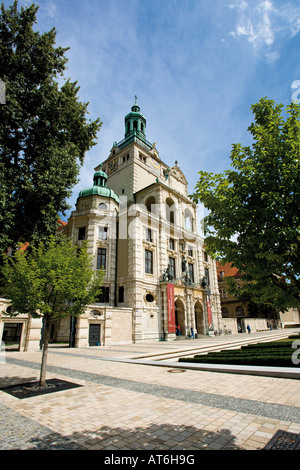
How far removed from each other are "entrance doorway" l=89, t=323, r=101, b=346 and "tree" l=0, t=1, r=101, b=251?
10.5 m

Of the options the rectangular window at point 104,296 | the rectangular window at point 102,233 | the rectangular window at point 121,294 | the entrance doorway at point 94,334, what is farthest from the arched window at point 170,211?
the entrance doorway at point 94,334

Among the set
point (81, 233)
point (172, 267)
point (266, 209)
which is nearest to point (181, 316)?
point (172, 267)

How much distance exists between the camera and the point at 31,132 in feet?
61.2

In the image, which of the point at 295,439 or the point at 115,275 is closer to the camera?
the point at 295,439

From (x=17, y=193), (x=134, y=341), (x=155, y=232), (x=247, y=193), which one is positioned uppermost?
(x=155, y=232)

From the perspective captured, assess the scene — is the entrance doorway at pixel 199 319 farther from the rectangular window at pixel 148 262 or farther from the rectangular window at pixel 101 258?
the rectangular window at pixel 101 258

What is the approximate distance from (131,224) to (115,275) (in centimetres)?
666

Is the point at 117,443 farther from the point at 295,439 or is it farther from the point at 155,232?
the point at 155,232

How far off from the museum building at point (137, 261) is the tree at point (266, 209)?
18665 mm

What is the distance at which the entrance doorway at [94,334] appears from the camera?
2330 cm

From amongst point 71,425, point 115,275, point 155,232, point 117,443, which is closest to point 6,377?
point 71,425

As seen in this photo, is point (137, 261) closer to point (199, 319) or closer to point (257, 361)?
point (199, 319)
